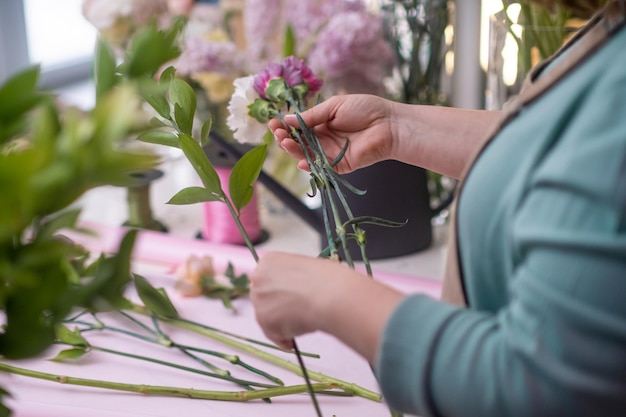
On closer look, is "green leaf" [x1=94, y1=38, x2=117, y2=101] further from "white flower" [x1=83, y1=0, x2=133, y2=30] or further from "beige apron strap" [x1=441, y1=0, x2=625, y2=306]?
"white flower" [x1=83, y1=0, x2=133, y2=30]

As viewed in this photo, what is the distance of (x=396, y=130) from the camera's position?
658mm

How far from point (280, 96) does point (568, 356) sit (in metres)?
0.36

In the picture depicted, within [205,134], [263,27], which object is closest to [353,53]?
[263,27]

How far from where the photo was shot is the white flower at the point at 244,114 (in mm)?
679

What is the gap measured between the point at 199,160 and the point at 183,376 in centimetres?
24

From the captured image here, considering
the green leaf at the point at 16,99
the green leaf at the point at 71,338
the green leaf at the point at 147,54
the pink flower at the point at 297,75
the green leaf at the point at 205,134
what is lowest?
the green leaf at the point at 71,338

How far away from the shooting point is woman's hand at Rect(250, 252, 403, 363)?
412mm

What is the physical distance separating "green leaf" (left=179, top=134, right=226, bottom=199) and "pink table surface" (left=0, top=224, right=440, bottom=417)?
0.06 metres

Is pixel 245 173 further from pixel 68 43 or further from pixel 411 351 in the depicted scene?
pixel 68 43

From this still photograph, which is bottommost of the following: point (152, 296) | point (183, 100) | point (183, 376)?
point (183, 376)

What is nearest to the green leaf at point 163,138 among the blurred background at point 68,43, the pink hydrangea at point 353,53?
the blurred background at point 68,43

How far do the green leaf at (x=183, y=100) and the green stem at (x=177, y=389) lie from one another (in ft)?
0.69

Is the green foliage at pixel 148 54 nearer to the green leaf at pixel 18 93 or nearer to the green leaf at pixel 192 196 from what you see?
the green leaf at pixel 18 93

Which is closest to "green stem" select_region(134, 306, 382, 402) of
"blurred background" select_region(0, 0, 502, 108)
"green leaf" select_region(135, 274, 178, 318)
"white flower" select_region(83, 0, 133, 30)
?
"green leaf" select_region(135, 274, 178, 318)
